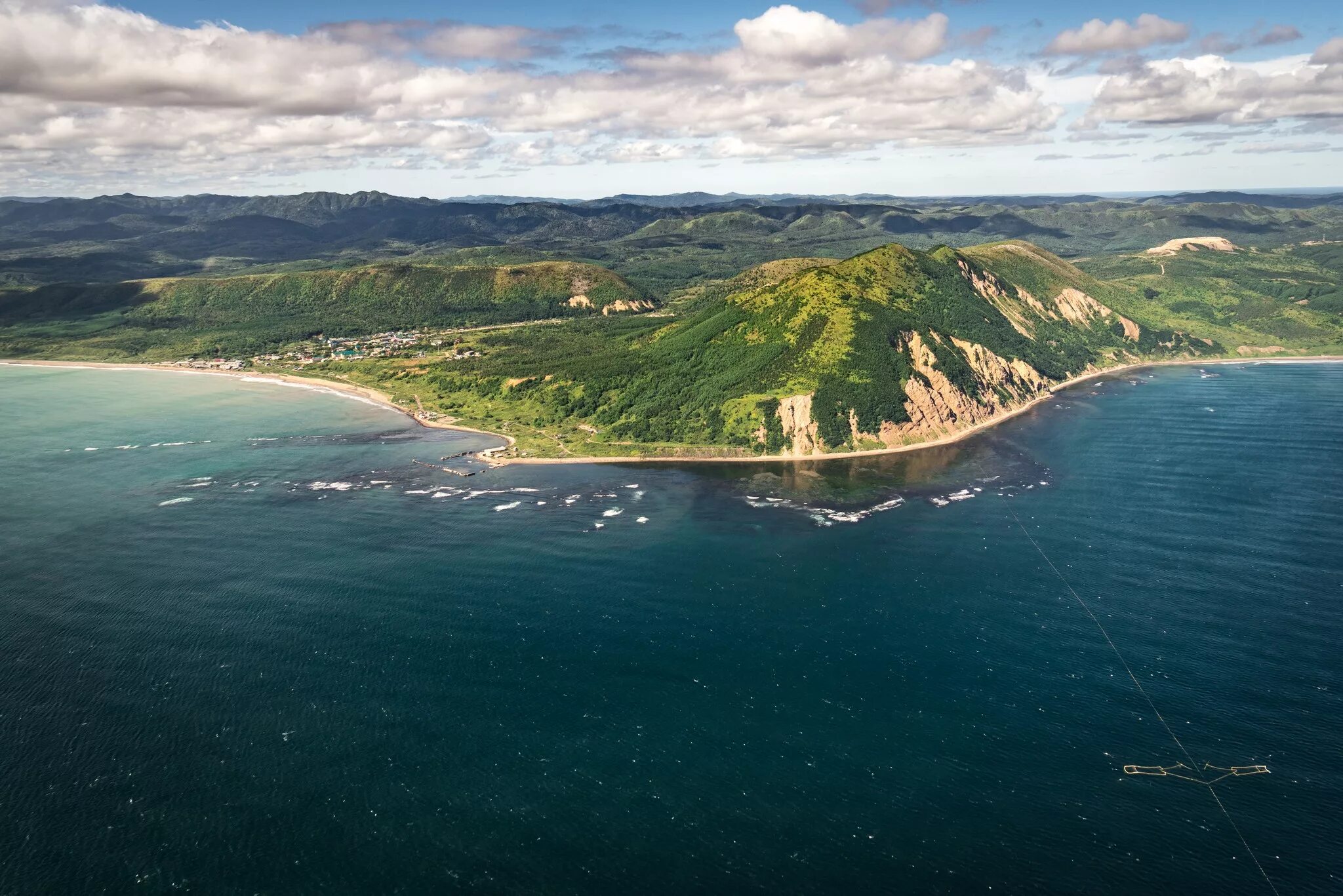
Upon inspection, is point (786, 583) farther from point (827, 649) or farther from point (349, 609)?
point (349, 609)

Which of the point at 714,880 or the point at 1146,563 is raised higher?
the point at 1146,563

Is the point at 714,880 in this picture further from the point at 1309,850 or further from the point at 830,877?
the point at 1309,850

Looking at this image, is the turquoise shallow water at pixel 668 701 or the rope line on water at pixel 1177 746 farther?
the turquoise shallow water at pixel 668 701

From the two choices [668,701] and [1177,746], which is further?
[668,701]

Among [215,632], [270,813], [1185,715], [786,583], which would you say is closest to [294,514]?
[215,632]

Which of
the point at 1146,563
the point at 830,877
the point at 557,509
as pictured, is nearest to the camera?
the point at 830,877

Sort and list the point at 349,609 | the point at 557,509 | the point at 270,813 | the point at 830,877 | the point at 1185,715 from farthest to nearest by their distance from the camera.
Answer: the point at 557,509, the point at 349,609, the point at 1185,715, the point at 270,813, the point at 830,877

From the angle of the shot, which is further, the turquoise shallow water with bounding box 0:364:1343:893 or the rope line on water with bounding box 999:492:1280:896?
the turquoise shallow water with bounding box 0:364:1343:893

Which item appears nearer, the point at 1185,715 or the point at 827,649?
the point at 1185,715
